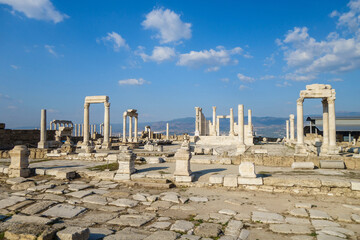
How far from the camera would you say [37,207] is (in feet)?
21.2

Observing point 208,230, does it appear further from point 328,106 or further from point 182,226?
point 328,106

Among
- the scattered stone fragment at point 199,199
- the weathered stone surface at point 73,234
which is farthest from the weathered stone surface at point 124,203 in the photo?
the weathered stone surface at point 73,234

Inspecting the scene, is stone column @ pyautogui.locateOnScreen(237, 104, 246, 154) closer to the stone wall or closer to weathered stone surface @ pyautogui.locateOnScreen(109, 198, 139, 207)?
weathered stone surface @ pyautogui.locateOnScreen(109, 198, 139, 207)

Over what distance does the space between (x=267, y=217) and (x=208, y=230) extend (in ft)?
5.37

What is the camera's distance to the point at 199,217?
5914 mm

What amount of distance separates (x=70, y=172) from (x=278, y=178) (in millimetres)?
8180

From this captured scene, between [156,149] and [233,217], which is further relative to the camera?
[156,149]

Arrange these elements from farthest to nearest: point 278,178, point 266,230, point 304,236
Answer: point 278,178 → point 266,230 → point 304,236

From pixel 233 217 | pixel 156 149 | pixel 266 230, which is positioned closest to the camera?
pixel 266 230

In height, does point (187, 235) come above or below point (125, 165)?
below

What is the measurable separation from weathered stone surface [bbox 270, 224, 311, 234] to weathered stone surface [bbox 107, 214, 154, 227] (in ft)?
9.04

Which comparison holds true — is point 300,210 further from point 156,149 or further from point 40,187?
point 156,149

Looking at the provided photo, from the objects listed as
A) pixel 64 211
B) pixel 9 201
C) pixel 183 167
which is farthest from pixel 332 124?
pixel 9 201

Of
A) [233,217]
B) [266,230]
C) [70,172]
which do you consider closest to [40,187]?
[70,172]
